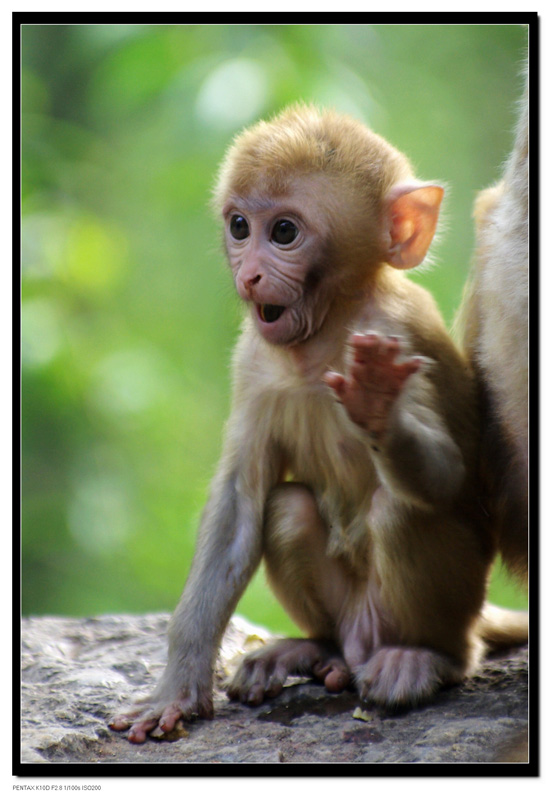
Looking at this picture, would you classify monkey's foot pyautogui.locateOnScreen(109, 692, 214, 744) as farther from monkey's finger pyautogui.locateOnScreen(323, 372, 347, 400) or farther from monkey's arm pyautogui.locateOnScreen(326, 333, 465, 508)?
monkey's finger pyautogui.locateOnScreen(323, 372, 347, 400)

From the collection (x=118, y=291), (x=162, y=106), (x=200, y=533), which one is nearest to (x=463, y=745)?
(x=200, y=533)

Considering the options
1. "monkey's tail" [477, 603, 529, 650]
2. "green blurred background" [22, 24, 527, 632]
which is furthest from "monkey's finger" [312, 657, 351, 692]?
"monkey's tail" [477, 603, 529, 650]

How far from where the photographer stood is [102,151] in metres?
6.41

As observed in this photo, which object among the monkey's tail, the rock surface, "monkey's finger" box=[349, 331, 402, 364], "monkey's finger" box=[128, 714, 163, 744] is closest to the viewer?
"monkey's finger" box=[349, 331, 402, 364]

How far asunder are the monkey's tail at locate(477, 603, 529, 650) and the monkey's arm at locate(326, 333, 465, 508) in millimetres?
998

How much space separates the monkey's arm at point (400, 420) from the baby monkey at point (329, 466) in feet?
0.04

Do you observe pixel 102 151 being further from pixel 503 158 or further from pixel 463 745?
pixel 463 745

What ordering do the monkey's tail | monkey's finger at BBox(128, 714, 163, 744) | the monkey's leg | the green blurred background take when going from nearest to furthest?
1. monkey's finger at BBox(128, 714, 163, 744)
2. the monkey's leg
3. the green blurred background
4. the monkey's tail

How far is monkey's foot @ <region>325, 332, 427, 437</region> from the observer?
9.51ft

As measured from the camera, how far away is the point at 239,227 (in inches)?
148

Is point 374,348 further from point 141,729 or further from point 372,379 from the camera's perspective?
point 141,729

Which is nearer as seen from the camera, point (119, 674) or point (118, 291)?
point (119, 674)

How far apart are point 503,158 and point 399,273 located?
62 cm

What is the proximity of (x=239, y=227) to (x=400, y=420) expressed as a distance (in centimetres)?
108
